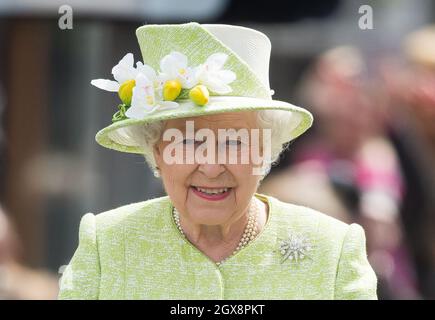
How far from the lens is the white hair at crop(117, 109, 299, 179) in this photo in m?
3.15

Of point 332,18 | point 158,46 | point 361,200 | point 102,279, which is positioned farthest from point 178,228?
point 332,18

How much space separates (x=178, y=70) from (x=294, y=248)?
0.58 meters

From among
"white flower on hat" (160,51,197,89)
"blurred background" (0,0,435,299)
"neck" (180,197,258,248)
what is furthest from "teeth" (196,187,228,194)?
"blurred background" (0,0,435,299)

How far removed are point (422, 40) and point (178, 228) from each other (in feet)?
8.37

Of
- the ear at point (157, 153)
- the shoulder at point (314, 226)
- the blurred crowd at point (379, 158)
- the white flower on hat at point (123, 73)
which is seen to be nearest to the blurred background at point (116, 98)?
the blurred crowd at point (379, 158)

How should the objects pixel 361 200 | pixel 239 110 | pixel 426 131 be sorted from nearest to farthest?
1. pixel 239 110
2. pixel 361 200
3. pixel 426 131

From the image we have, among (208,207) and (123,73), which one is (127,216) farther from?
(123,73)

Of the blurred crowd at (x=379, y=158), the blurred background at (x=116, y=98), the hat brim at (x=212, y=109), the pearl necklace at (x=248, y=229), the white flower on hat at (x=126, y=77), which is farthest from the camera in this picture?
the blurred background at (x=116, y=98)

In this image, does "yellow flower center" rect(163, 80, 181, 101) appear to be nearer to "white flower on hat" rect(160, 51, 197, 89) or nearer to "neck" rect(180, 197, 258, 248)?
"white flower on hat" rect(160, 51, 197, 89)

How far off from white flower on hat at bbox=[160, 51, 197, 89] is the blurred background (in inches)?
80.2

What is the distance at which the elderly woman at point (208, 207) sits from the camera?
3.06m

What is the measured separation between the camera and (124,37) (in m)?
6.29

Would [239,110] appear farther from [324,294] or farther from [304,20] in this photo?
[304,20]

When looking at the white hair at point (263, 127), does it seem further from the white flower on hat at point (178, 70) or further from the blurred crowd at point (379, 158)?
the blurred crowd at point (379, 158)
